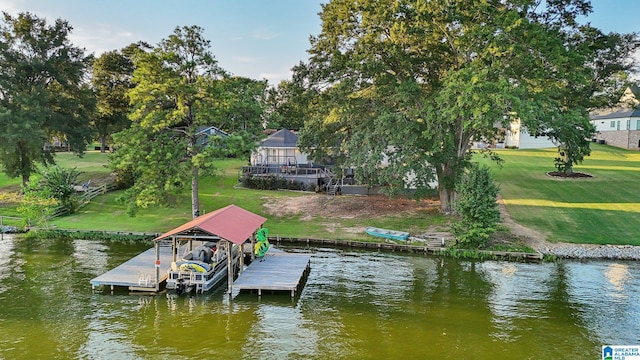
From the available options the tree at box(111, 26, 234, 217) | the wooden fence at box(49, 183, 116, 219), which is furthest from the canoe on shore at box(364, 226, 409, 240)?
the wooden fence at box(49, 183, 116, 219)

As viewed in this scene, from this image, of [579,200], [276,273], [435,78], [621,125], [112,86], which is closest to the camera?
[276,273]

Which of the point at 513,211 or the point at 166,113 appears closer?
the point at 166,113

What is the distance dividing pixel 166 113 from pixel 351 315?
19.0 metres

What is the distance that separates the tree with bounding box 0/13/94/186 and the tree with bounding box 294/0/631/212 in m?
22.5

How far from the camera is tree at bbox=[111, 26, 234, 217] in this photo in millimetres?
28609

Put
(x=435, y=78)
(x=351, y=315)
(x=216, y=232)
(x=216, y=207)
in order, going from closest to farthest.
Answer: (x=351, y=315) < (x=216, y=232) < (x=435, y=78) < (x=216, y=207)

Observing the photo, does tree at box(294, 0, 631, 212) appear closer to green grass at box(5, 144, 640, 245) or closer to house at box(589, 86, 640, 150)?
green grass at box(5, 144, 640, 245)

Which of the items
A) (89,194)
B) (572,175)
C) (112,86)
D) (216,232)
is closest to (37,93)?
(89,194)

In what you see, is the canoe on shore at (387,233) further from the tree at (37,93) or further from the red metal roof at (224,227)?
the tree at (37,93)

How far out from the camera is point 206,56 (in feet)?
100

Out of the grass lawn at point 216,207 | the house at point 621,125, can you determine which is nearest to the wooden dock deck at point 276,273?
the grass lawn at point 216,207

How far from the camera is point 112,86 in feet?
193

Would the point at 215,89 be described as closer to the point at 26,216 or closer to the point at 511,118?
the point at 26,216

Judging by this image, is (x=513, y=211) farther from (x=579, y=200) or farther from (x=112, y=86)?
(x=112, y=86)
